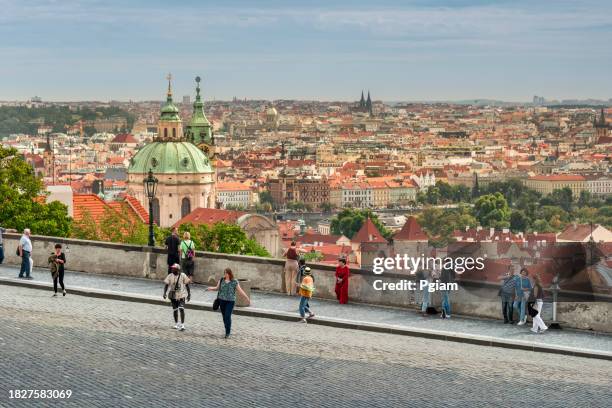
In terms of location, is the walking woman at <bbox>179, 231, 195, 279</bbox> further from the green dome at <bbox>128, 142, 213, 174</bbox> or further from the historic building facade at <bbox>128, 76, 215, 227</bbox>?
the green dome at <bbox>128, 142, 213, 174</bbox>

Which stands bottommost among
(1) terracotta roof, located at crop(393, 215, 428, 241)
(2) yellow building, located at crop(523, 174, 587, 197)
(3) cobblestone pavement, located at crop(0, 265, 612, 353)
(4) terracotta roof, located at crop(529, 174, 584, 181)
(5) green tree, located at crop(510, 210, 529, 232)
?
(3) cobblestone pavement, located at crop(0, 265, 612, 353)

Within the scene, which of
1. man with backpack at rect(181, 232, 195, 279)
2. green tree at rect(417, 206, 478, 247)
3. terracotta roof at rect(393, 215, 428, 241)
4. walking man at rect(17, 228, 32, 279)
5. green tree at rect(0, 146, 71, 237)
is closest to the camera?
man with backpack at rect(181, 232, 195, 279)

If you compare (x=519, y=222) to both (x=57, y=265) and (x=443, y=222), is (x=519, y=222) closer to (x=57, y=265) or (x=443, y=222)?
(x=443, y=222)

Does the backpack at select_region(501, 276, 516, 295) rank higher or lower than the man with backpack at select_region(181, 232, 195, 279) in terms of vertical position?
lower

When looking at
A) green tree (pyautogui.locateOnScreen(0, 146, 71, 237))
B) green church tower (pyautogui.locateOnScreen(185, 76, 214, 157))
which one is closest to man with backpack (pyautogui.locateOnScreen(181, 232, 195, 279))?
green tree (pyautogui.locateOnScreen(0, 146, 71, 237))

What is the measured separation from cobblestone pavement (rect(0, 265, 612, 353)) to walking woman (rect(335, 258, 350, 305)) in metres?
0.10

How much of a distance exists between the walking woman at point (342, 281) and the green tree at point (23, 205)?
13399mm

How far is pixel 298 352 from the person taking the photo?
10609 mm

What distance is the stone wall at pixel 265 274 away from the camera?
11922 mm

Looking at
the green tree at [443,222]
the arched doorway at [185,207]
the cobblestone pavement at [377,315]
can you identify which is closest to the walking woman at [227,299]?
the cobblestone pavement at [377,315]

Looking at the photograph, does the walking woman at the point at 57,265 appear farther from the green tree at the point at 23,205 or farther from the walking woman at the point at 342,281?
the green tree at the point at 23,205

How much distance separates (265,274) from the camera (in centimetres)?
1368

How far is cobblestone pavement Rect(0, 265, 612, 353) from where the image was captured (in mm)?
11484

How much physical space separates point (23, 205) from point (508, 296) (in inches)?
627
